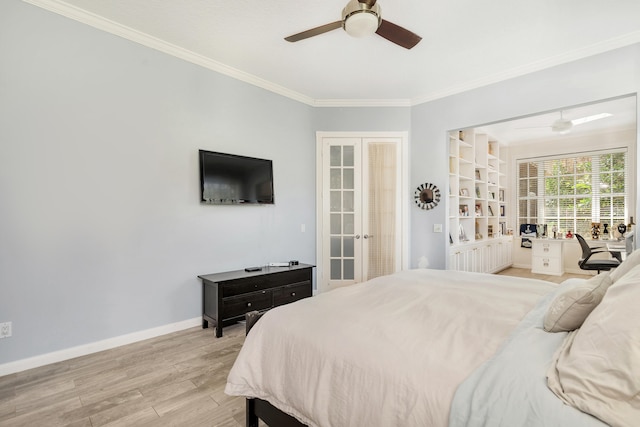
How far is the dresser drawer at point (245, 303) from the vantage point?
126 inches

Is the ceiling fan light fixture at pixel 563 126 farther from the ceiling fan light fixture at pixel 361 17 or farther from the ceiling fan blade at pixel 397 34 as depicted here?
the ceiling fan light fixture at pixel 361 17

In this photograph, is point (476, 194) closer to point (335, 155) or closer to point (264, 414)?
point (335, 155)

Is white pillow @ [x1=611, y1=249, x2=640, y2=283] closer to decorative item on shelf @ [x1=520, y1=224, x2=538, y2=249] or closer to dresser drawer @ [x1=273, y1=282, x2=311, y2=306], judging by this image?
dresser drawer @ [x1=273, y1=282, x2=311, y2=306]

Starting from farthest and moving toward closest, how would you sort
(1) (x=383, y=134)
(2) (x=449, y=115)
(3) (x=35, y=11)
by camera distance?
(1) (x=383, y=134), (2) (x=449, y=115), (3) (x=35, y=11)

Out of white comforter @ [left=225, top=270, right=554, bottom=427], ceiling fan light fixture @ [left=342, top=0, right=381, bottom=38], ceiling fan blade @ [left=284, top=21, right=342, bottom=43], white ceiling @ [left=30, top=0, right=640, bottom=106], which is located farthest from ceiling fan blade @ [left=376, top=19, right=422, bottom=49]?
white comforter @ [left=225, top=270, right=554, bottom=427]

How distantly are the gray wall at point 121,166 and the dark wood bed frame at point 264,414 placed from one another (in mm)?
1805

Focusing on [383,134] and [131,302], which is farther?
[383,134]

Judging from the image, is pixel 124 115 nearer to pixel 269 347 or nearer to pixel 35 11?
pixel 35 11

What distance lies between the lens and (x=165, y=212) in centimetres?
324

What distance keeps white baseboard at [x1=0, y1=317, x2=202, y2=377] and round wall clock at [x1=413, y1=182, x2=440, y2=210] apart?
10.6ft

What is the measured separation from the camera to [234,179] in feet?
12.3

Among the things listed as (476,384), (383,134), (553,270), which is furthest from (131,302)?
(553,270)

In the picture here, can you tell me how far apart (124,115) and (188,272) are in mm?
1628

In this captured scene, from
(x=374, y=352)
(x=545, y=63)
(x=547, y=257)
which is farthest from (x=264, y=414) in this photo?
(x=547, y=257)
